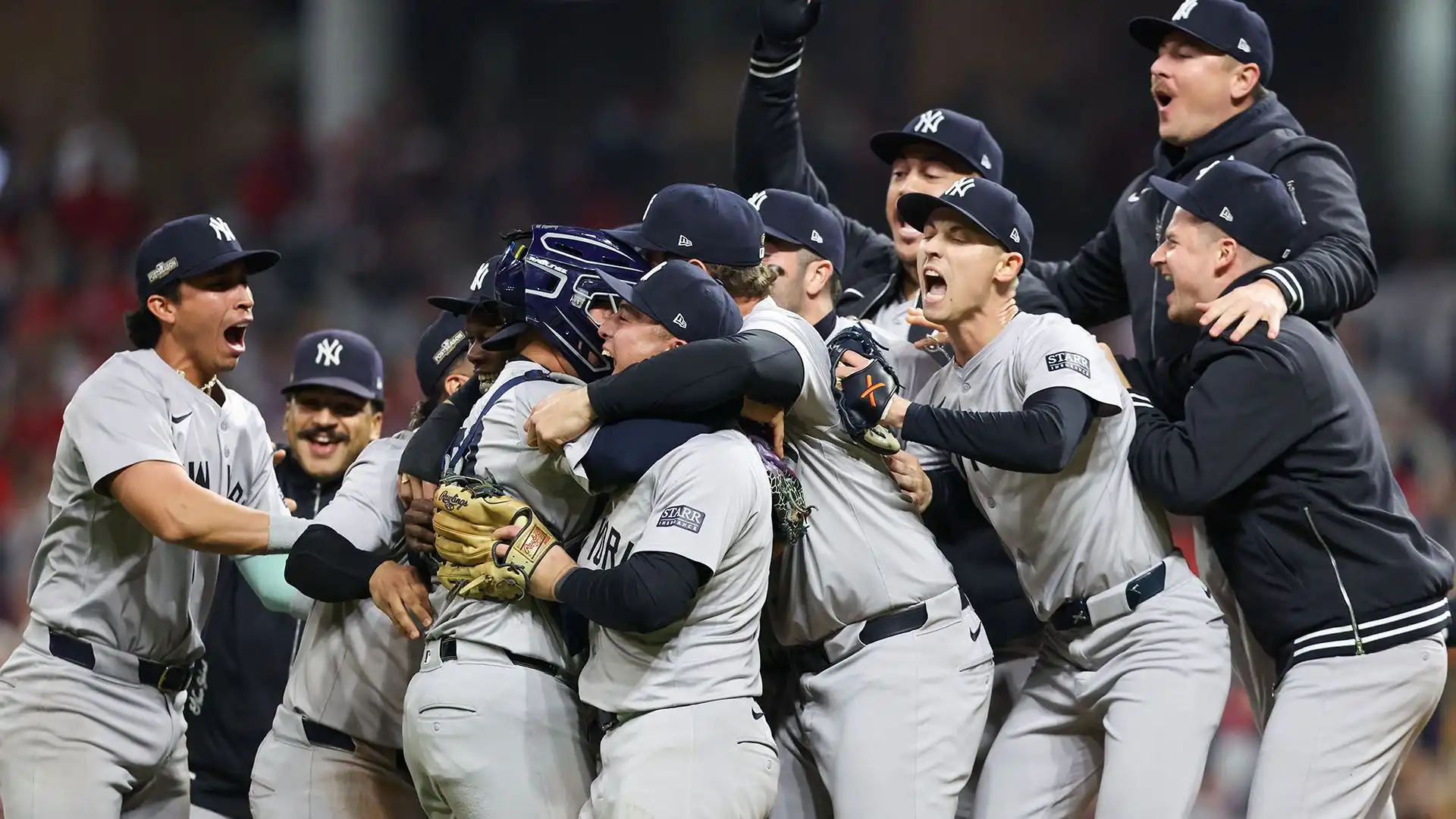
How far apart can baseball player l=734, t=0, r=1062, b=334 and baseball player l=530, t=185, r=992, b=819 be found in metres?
0.75

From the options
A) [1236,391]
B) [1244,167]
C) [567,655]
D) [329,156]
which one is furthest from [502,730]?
[329,156]

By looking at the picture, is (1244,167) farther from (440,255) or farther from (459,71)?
(459,71)

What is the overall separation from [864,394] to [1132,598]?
33.8 inches

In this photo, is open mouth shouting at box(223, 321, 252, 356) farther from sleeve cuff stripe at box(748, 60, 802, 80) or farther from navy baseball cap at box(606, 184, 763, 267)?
sleeve cuff stripe at box(748, 60, 802, 80)

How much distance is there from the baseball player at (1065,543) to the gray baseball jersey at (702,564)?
1.48 ft

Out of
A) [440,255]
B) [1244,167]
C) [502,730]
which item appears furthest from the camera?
[440,255]

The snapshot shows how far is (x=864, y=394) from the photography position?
3662mm

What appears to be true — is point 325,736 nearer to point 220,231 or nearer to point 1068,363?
point 220,231

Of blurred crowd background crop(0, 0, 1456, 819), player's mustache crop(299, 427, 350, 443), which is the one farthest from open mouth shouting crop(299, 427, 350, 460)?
blurred crowd background crop(0, 0, 1456, 819)

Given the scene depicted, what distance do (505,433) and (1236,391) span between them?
1730 mm

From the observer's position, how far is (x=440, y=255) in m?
12.9

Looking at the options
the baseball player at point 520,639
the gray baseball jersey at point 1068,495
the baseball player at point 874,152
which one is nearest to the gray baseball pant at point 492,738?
the baseball player at point 520,639

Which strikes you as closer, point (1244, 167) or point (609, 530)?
point (609, 530)

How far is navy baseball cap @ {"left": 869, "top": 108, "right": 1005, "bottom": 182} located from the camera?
14.9 ft
